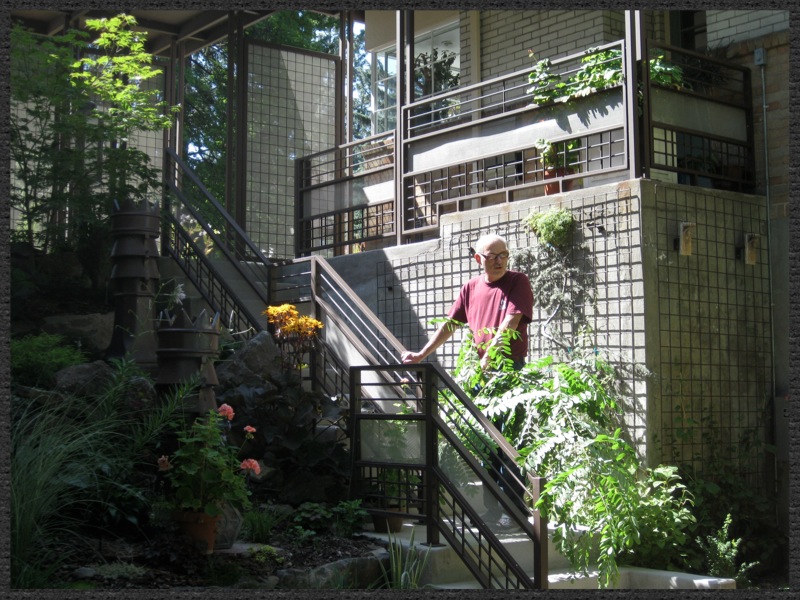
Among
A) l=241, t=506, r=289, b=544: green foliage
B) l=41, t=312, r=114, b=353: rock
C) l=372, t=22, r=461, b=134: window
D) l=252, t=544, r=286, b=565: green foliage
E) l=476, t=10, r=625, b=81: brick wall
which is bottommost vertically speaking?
l=252, t=544, r=286, b=565: green foliage

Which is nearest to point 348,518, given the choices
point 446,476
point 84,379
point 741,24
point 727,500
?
point 446,476

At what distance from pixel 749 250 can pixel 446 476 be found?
3.17 m

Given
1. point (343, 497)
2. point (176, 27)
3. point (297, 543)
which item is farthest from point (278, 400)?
point (176, 27)

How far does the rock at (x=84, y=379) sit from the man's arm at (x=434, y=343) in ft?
5.92

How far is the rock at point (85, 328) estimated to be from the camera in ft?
25.4

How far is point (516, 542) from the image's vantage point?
5195 millimetres

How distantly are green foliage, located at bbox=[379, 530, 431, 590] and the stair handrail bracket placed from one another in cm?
16

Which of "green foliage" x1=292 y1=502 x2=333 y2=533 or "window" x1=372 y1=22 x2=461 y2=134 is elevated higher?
"window" x1=372 y1=22 x2=461 y2=134

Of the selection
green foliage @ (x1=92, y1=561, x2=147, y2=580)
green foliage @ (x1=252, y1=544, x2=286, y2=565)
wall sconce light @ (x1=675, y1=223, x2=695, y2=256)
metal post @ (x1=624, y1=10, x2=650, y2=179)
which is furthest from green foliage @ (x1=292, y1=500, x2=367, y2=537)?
metal post @ (x1=624, y1=10, x2=650, y2=179)

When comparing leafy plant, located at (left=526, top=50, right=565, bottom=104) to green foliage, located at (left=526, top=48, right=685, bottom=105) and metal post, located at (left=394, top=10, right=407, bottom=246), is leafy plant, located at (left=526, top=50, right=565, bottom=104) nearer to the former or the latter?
green foliage, located at (left=526, top=48, right=685, bottom=105)

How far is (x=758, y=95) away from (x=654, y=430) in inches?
119

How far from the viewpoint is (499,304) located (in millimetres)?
6031

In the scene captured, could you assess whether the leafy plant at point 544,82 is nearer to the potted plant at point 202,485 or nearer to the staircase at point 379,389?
the staircase at point 379,389

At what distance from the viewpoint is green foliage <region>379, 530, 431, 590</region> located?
484 centimetres
